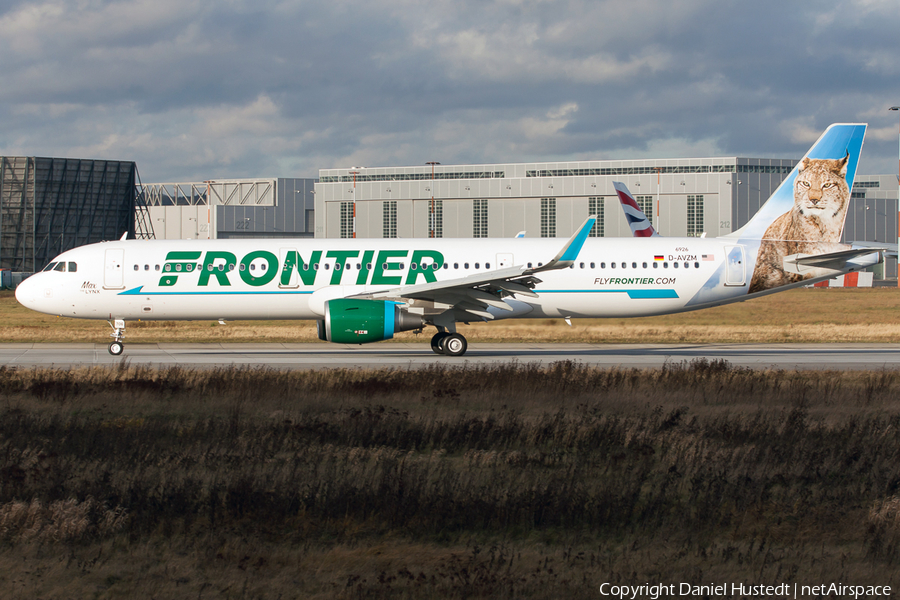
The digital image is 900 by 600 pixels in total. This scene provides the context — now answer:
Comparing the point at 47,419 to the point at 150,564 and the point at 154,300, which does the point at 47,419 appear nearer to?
the point at 150,564

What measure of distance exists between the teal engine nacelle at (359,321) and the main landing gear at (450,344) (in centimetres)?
210

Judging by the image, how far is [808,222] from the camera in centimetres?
2847

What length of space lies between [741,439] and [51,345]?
26998 millimetres

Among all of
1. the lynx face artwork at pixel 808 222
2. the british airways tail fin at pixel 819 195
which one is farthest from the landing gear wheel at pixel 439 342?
the british airways tail fin at pixel 819 195

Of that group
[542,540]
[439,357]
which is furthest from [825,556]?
[439,357]

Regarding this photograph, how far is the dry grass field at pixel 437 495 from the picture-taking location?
6.46 m

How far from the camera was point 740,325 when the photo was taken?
40.2m

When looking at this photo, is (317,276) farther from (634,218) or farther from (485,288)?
(634,218)

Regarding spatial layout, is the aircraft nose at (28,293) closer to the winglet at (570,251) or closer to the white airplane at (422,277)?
the white airplane at (422,277)

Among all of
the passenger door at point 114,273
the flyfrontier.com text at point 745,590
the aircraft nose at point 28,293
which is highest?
the passenger door at point 114,273

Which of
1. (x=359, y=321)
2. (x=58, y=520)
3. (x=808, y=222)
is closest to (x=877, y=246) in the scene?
(x=808, y=222)

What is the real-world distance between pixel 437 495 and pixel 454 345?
17767 mm


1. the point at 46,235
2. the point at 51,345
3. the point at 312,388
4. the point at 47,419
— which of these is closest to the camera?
the point at 47,419

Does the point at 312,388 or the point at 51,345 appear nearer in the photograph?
the point at 312,388
